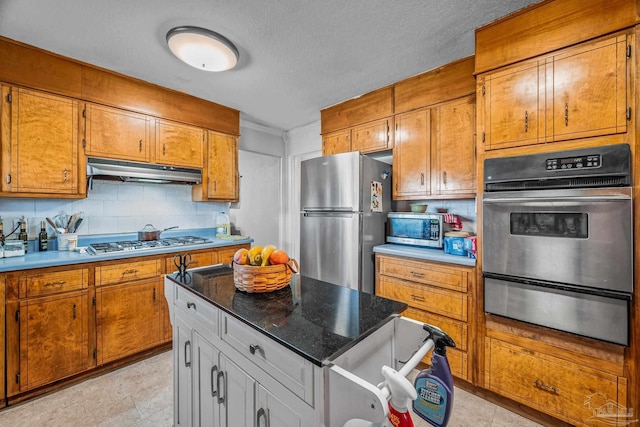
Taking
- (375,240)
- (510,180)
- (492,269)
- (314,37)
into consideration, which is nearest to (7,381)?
(375,240)

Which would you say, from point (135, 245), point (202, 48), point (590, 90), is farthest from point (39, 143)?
point (590, 90)

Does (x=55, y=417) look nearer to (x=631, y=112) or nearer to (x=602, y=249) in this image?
(x=602, y=249)

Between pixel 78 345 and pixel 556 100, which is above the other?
pixel 556 100

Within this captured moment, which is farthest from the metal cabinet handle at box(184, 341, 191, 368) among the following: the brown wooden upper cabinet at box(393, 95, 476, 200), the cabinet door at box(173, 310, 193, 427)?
the brown wooden upper cabinet at box(393, 95, 476, 200)

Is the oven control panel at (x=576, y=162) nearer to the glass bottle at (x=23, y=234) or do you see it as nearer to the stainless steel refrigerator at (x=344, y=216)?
the stainless steel refrigerator at (x=344, y=216)

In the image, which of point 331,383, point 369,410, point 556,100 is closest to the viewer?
point 369,410

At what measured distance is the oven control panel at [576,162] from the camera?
1505 mm

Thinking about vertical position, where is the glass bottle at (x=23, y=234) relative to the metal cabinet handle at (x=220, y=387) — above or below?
above

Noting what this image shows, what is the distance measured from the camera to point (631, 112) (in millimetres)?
1448

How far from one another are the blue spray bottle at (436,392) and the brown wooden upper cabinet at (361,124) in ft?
7.92

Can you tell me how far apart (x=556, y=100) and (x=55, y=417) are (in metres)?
3.77

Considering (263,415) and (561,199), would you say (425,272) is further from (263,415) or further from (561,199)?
(263,415)

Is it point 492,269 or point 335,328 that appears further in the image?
point 492,269

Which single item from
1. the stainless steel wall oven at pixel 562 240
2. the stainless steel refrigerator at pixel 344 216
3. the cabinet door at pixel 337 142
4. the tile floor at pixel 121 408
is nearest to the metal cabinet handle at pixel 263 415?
the tile floor at pixel 121 408
